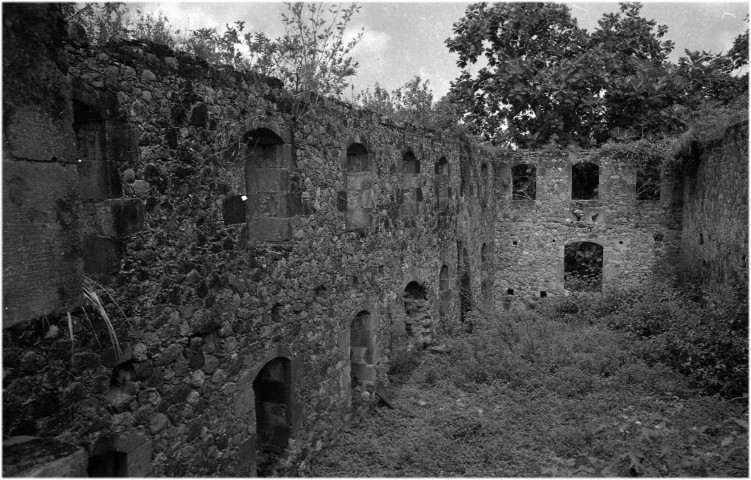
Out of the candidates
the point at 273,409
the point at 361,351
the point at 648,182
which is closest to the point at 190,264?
the point at 273,409

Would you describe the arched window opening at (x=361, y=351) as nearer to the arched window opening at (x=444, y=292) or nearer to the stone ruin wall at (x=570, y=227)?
the arched window opening at (x=444, y=292)

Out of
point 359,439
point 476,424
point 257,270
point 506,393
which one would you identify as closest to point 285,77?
point 257,270

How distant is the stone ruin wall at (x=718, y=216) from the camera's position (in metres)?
10.4

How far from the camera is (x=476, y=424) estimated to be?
301 inches

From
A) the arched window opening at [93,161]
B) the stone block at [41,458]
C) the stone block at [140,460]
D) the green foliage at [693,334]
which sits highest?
the arched window opening at [93,161]

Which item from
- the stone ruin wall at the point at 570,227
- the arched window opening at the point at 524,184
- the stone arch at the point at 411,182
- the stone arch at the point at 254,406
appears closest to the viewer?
the stone arch at the point at 254,406

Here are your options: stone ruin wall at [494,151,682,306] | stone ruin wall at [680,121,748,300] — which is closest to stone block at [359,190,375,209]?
stone ruin wall at [680,121,748,300]

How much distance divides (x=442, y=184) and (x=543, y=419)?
5145 millimetres

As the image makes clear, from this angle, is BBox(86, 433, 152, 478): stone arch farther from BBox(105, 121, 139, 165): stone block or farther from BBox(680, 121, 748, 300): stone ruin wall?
BBox(680, 121, 748, 300): stone ruin wall

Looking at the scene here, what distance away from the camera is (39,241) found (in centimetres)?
312

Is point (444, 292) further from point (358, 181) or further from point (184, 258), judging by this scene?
point (184, 258)

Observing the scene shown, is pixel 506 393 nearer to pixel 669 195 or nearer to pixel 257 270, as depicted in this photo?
pixel 257 270

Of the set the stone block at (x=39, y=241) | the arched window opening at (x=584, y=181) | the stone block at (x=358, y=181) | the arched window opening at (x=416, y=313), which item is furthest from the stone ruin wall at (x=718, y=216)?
the stone block at (x=39, y=241)

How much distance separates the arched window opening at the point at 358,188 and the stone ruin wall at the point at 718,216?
6540 mm
